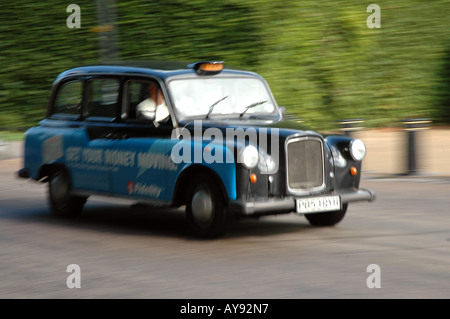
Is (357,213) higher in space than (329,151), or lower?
lower

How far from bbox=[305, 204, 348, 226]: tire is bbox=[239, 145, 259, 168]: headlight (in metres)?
1.46

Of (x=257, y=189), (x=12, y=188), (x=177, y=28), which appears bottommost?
(x=12, y=188)

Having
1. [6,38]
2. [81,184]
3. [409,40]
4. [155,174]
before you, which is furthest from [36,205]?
[409,40]

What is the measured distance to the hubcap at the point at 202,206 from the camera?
26.7ft

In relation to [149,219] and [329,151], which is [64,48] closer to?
[149,219]

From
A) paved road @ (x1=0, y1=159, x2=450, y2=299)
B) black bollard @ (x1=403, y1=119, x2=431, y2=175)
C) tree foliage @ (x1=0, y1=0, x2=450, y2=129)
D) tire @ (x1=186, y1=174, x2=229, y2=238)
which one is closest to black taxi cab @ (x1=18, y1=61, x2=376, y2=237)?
tire @ (x1=186, y1=174, x2=229, y2=238)

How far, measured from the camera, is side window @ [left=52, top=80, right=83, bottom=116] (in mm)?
9742

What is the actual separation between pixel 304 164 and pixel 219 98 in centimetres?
127

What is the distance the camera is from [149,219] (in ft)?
32.3

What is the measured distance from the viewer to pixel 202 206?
8.18m

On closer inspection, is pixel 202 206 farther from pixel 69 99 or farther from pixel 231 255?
pixel 69 99

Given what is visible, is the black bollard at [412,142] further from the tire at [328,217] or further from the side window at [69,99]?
the side window at [69,99]

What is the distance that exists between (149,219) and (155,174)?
4.73ft

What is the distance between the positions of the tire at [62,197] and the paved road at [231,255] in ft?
0.48
